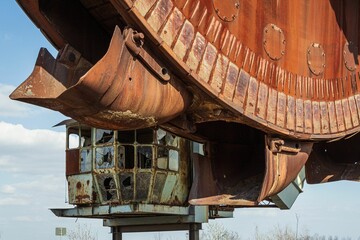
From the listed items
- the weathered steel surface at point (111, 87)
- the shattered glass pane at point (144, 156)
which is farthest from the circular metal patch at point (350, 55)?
the shattered glass pane at point (144, 156)

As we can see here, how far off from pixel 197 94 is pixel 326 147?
3.59 meters

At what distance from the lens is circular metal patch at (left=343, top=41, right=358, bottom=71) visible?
647cm

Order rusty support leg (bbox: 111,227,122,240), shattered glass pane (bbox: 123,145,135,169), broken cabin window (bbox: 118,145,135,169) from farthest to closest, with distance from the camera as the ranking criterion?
1. rusty support leg (bbox: 111,227,122,240)
2. shattered glass pane (bbox: 123,145,135,169)
3. broken cabin window (bbox: 118,145,135,169)

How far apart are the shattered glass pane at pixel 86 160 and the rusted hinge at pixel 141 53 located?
22562 mm

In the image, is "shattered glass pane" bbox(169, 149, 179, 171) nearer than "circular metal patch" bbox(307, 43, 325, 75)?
No

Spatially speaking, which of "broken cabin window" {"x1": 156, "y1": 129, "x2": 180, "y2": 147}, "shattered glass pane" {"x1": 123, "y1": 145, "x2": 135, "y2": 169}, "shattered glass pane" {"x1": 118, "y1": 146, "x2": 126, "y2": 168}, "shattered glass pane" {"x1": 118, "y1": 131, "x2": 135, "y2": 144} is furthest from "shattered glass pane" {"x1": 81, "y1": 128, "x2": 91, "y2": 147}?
"broken cabin window" {"x1": 156, "y1": 129, "x2": 180, "y2": 147}

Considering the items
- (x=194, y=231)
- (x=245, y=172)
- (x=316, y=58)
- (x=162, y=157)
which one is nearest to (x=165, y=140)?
(x=162, y=157)

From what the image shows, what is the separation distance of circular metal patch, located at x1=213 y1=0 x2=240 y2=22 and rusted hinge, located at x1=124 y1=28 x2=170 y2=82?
0.86m

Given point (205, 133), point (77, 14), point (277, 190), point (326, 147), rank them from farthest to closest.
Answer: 1. point (326, 147)
2. point (205, 133)
3. point (277, 190)
4. point (77, 14)

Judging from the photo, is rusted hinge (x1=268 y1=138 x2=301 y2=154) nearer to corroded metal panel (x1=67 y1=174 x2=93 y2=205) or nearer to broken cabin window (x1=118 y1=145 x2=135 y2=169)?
broken cabin window (x1=118 y1=145 x2=135 y2=169)

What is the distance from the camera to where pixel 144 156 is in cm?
2556

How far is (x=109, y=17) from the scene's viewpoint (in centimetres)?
456

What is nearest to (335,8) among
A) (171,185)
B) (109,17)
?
(109,17)

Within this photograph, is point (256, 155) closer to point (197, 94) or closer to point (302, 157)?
point (302, 157)
